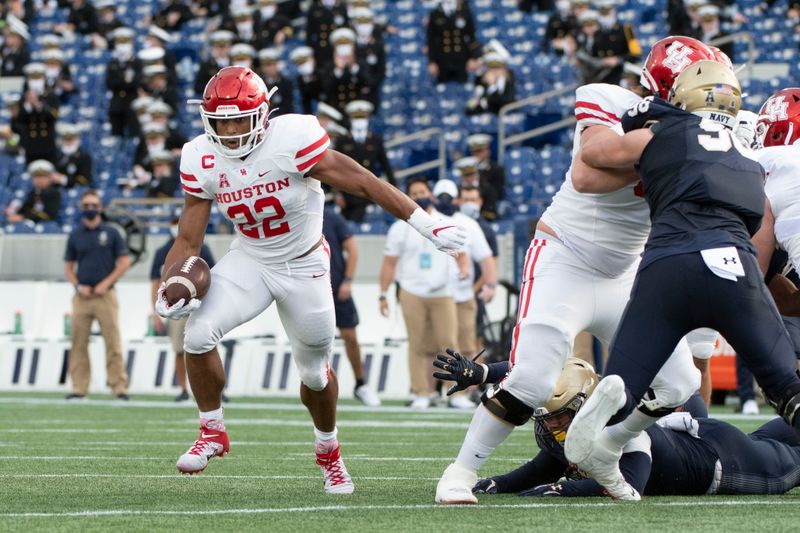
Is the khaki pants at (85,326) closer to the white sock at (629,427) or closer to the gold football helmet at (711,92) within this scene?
the white sock at (629,427)

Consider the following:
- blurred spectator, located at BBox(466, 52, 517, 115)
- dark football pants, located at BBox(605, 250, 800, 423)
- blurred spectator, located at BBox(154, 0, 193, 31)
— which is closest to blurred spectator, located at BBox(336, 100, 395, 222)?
blurred spectator, located at BBox(466, 52, 517, 115)

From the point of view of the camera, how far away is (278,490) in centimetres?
575

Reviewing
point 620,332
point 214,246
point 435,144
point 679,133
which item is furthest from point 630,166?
point 435,144

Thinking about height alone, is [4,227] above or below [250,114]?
below

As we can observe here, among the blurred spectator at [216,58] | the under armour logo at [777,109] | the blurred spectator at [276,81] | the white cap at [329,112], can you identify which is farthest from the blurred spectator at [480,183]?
the under armour logo at [777,109]

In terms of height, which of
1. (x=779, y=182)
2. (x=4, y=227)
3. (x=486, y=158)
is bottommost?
(x=4, y=227)

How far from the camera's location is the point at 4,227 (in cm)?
1733

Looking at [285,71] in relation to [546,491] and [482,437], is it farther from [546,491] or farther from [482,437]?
[482,437]

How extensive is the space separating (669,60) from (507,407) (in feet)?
4.33

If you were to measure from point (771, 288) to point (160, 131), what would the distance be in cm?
1339

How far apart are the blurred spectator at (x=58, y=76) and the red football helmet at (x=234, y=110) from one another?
15.6 m

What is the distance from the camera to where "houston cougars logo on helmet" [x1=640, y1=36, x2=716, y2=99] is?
5039 millimetres

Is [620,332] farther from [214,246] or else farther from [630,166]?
[214,246]

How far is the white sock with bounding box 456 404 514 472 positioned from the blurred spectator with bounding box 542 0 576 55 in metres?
13.3
